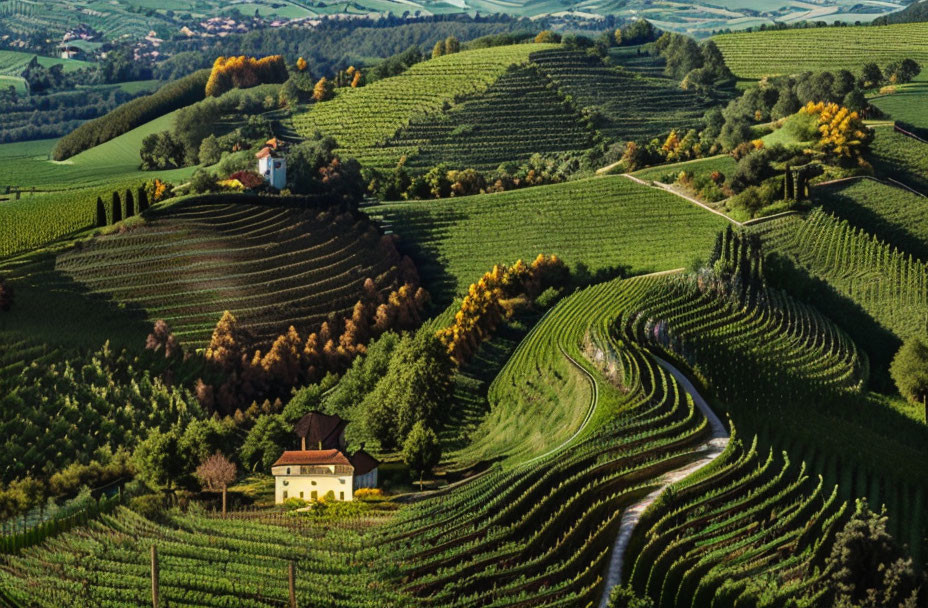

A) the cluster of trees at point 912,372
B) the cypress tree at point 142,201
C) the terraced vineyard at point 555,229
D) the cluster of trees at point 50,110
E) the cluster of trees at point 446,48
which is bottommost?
the cluster of trees at point 50,110

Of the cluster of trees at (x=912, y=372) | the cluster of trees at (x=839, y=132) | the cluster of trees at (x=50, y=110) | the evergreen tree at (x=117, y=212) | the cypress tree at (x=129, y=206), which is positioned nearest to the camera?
the cluster of trees at (x=912, y=372)

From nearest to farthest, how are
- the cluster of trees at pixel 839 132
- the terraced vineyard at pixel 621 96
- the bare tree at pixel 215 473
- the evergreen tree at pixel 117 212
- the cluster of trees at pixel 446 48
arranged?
the bare tree at pixel 215 473
the evergreen tree at pixel 117 212
the cluster of trees at pixel 839 132
the terraced vineyard at pixel 621 96
the cluster of trees at pixel 446 48

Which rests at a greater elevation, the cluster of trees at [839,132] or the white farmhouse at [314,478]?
the cluster of trees at [839,132]

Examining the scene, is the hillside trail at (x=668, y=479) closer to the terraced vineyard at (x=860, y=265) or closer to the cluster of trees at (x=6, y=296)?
the terraced vineyard at (x=860, y=265)

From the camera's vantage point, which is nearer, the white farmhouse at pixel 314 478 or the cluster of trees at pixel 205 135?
the white farmhouse at pixel 314 478

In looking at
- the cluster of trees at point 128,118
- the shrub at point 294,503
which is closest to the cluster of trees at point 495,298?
the shrub at point 294,503

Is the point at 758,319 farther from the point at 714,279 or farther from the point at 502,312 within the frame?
the point at 502,312

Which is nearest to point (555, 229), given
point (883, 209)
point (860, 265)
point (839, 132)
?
point (860, 265)
